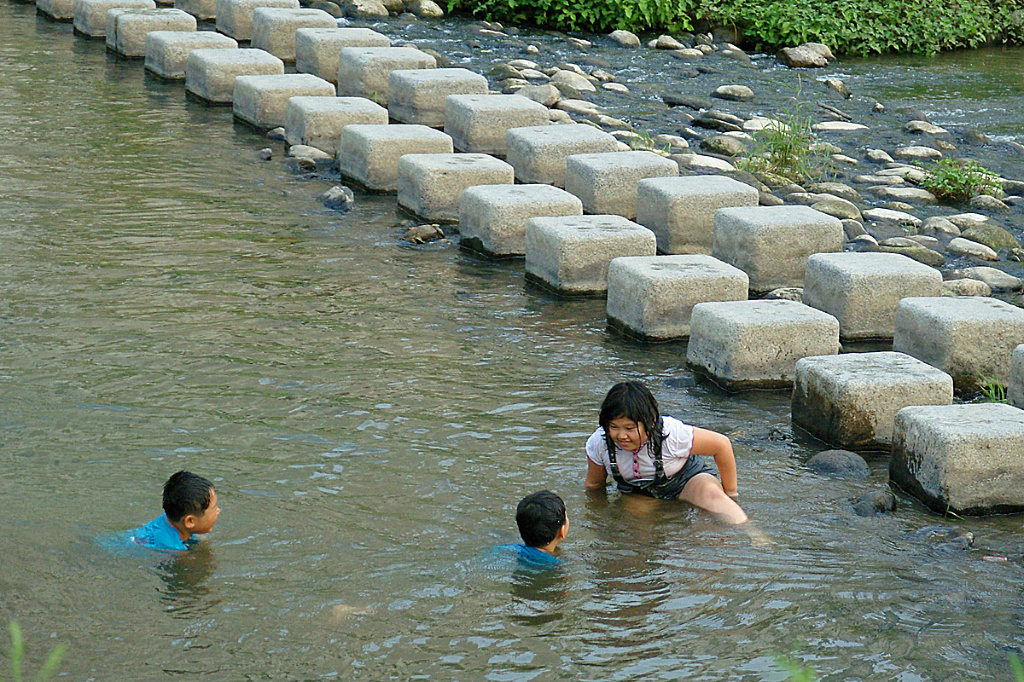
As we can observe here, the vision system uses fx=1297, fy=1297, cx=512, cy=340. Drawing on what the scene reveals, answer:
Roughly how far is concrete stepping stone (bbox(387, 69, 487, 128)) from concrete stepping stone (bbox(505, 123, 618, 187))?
1.56 m

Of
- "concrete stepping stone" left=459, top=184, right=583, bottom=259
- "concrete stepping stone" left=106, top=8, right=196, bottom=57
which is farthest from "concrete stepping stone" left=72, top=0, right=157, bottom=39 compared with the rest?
"concrete stepping stone" left=459, top=184, right=583, bottom=259

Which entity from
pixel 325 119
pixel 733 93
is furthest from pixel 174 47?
pixel 733 93

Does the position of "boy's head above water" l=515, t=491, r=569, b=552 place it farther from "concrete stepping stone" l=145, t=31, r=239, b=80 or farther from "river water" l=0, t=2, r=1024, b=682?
"concrete stepping stone" l=145, t=31, r=239, b=80

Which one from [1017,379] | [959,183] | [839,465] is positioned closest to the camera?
[839,465]

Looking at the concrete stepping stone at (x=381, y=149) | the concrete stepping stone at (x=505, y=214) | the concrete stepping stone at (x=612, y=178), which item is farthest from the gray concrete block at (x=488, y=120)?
the concrete stepping stone at (x=505, y=214)

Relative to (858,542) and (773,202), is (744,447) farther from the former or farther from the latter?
(773,202)

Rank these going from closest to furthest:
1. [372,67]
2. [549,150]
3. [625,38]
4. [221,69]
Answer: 1. [549,150]
2. [372,67]
3. [221,69]
4. [625,38]

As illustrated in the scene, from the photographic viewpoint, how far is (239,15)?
1368 centimetres

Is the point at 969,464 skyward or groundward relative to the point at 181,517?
skyward

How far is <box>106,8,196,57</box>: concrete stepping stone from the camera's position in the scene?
13.0 metres

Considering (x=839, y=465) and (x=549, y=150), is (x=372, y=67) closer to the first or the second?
(x=549, y=150)

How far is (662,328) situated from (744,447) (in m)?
1.34

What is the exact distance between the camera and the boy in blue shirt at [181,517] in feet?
14.5

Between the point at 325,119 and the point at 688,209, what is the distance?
344 cm
